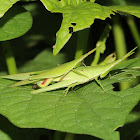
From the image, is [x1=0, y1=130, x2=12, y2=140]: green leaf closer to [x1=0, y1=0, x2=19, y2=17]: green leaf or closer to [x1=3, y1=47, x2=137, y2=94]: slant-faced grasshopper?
[x1=3, y1=47, x2=137, y2=94]: slant-faced grasshopper

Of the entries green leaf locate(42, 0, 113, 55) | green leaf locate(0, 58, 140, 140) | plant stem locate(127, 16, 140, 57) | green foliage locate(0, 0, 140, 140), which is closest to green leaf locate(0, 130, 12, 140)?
green foliage locate(0, 0, 140, 140)

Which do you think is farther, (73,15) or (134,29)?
(134,29)

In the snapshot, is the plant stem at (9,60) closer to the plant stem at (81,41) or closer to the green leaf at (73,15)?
the plant stem at (81,41)

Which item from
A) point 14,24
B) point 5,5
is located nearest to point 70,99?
point 5,5

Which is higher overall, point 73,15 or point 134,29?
point 73,15

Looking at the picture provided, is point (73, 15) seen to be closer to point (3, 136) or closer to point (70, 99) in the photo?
point (70, 99)
